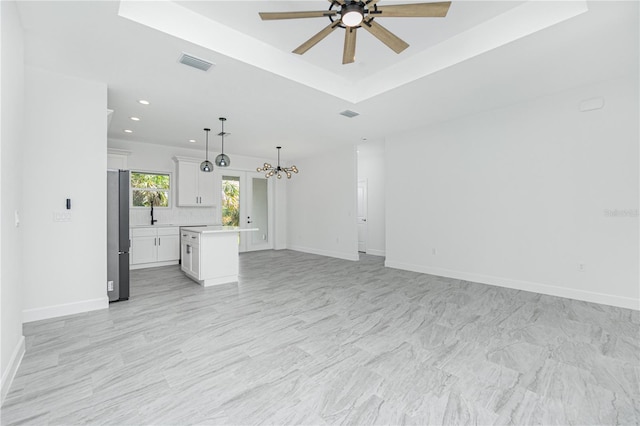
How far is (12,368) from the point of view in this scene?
2.11 metres

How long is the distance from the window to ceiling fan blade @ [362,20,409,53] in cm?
640

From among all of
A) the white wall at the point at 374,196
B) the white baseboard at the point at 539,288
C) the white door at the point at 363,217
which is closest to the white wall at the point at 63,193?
the white baseboard at the point at 539,288

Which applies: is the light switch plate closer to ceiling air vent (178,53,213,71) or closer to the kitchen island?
the kitchen island

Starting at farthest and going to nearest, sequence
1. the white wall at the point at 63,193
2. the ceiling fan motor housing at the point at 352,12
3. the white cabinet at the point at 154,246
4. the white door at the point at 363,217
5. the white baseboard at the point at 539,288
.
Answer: the white door at the point at 363,217 → the white cabinet at the point at 154,246 → the white baseboard at the point at 539,288 → the white wall at the point at 63,193 → the ceiling fan motor housing at the point at 352,12

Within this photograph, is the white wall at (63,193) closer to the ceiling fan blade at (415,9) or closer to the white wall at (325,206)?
the ceiling fan blade at (415,9)

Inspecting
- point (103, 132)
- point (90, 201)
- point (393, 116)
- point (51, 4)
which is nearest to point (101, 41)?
point (51, 4)

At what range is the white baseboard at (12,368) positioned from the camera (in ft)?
6.21

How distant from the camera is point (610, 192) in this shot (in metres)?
3.69

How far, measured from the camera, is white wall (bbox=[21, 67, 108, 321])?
3.17m

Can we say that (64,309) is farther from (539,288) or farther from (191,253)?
(539,288)

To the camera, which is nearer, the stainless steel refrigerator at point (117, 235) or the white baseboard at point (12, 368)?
the white baseboard at point (12, 368)

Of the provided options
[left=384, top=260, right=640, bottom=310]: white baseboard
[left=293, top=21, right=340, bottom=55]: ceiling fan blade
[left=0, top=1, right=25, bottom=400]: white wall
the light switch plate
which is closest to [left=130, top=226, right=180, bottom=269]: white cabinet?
the light switch plate

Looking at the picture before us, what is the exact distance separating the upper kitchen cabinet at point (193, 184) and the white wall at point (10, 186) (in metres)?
4.49

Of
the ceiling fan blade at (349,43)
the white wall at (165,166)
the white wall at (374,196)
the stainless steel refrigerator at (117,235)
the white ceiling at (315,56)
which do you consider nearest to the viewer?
the ceiling fan blade at (349,43)
